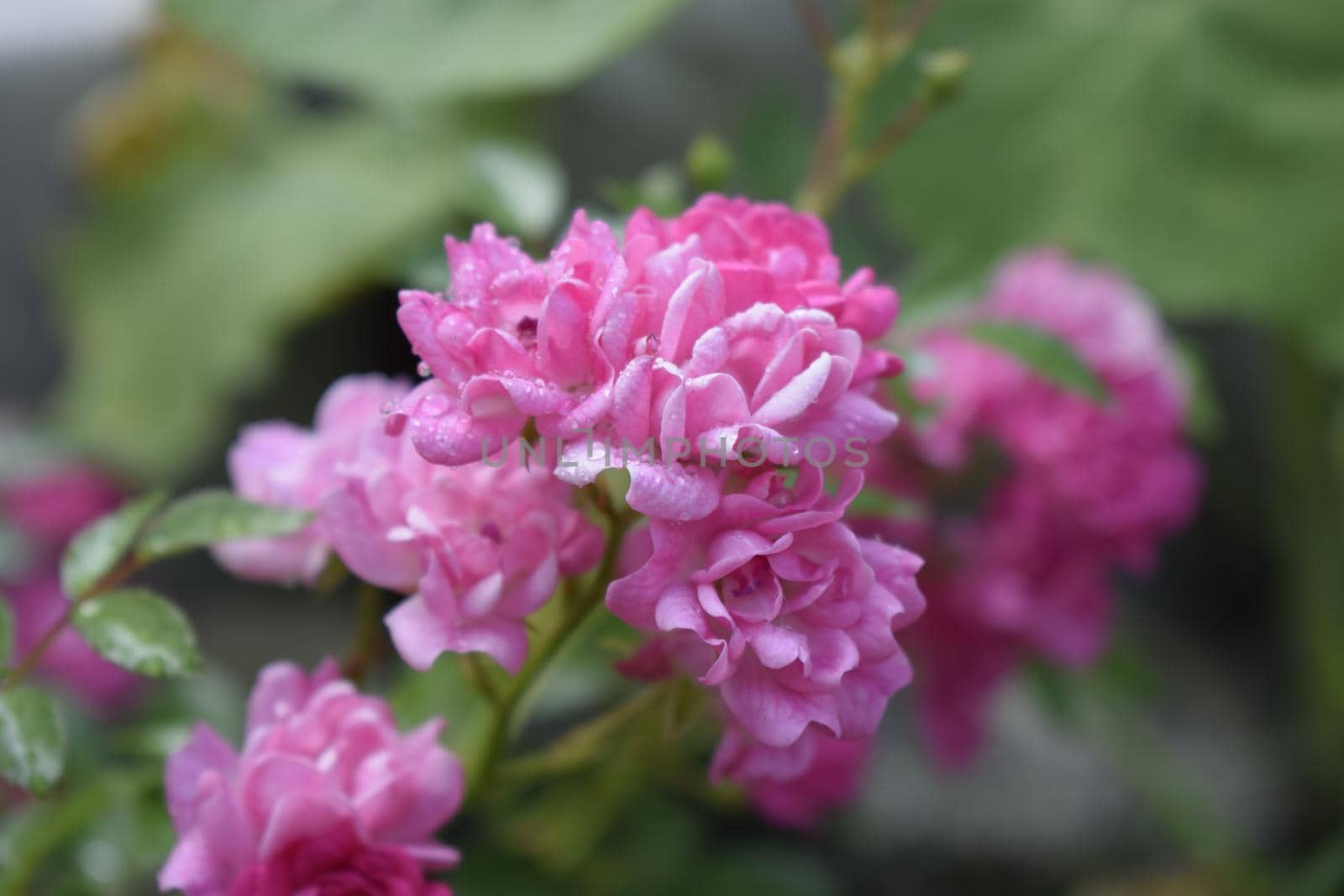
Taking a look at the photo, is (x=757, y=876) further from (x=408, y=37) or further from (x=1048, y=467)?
(x=408, y=37)

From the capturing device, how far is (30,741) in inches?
15.3

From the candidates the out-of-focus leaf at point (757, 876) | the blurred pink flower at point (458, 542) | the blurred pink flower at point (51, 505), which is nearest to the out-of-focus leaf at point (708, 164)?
the blurred pink flower at point (458, 542)

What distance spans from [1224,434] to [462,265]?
3.88ft

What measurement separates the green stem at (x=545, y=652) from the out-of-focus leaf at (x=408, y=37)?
52cm

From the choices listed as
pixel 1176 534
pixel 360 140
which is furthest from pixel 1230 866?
pixel 360 140

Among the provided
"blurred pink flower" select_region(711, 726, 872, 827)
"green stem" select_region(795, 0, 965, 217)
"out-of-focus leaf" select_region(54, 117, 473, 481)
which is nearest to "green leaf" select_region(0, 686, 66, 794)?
"blurred pink flower" select_region(711, 726, 872, 827)

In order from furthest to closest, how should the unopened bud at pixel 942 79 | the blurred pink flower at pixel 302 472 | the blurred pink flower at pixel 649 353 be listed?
the unopened bud at pixel 942 79 < the blurred pink flower at pixel 302 472 < the blurred pink flower at pixel 649 353

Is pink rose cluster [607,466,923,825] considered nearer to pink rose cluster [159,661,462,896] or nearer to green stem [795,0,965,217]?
pink rose cluster [159,661,462,896]

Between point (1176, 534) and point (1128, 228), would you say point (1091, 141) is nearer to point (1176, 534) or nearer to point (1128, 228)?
point (1128, 228)

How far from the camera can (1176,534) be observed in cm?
136

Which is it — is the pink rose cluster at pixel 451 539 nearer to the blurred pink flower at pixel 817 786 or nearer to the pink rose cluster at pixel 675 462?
the pink rose cluster at pixel 675 462

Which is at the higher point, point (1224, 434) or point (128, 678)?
point (128, 678)

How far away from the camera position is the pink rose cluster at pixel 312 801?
0.36 m

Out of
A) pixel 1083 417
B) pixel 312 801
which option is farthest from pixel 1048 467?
pixel 312 801
